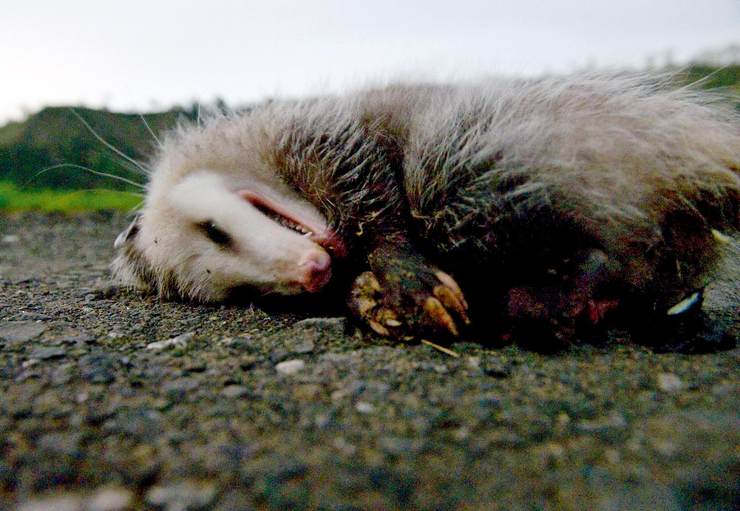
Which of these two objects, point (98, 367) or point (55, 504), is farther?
point (98, 367)

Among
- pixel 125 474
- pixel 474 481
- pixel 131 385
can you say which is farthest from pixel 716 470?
pixel 131 385

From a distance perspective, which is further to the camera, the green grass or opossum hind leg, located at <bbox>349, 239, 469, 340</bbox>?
the green grass

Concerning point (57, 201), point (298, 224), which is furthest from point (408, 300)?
point (57, 201)

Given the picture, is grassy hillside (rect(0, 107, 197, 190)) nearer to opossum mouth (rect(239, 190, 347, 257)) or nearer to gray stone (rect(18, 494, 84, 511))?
opossum mouth (rect(239, 190, 347, 257))

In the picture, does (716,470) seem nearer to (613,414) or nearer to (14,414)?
(613,414)

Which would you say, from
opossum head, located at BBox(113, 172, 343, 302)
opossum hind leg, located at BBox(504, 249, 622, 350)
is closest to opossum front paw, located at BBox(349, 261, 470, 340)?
opossum hind leg, located at BBox(504, 249, 622, 350)

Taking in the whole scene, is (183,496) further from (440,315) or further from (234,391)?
(440,315)
